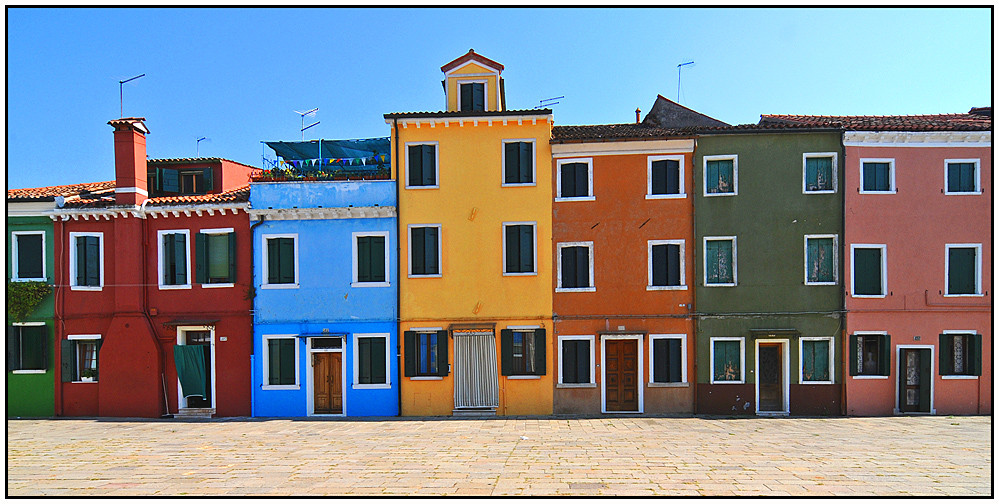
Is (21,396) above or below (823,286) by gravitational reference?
below

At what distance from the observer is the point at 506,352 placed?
701 inches

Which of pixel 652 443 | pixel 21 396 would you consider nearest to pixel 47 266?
pixel 21 396

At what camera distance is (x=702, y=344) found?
17.5 m

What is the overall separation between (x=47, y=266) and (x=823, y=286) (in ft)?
79.5

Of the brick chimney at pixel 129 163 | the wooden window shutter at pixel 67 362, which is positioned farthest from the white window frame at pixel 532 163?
the wooden window shutter at pixel 67 362

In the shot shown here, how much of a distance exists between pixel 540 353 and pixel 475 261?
344 cm

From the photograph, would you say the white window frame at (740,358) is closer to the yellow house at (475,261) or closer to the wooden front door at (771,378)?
the wooden front door at (771,378)

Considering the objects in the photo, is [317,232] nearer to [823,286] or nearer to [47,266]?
[47,266]

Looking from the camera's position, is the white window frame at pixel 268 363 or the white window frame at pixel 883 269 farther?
the white window frame at pixel 268 363

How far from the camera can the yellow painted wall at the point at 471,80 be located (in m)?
18.8

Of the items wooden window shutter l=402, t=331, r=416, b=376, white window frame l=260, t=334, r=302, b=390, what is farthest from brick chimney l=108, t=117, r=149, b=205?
wooden window shutter l=402, t=331, r=416, b=376

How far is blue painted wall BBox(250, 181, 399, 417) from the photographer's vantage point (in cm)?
1808

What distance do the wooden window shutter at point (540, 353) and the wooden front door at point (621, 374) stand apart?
1.85 metres

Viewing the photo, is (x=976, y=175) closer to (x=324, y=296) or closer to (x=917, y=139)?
(x=917, y=139)
